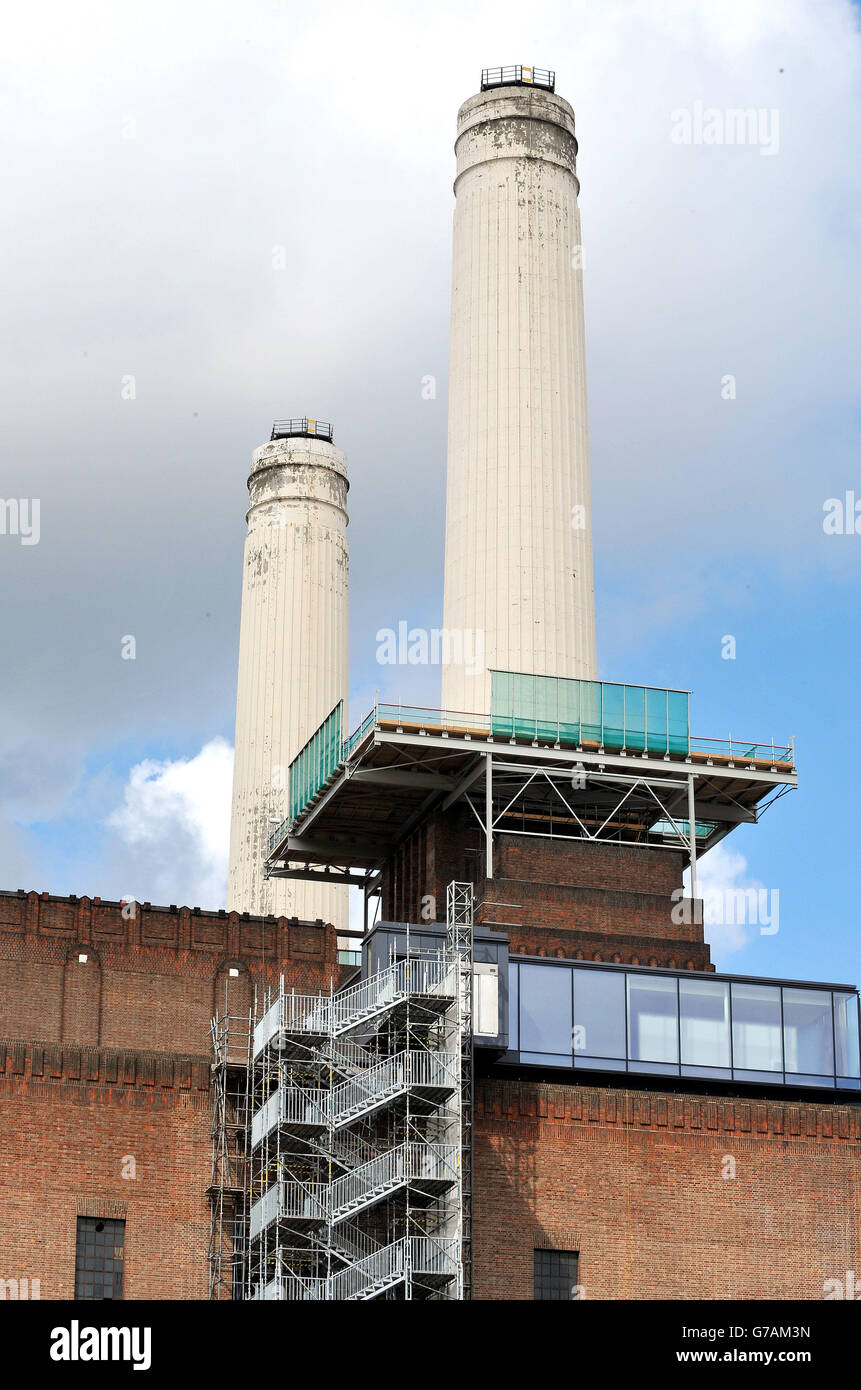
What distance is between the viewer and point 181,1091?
60.7 metres

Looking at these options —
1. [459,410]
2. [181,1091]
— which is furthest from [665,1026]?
[459,410]

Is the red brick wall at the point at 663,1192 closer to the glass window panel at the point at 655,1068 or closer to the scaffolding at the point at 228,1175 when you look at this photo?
the glass window panel at the point at 655,1068

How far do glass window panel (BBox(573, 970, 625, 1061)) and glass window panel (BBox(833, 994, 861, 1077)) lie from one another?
7.30 meters

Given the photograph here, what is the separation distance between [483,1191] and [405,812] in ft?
59.0

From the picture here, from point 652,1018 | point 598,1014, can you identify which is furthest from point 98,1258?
point 652,1018

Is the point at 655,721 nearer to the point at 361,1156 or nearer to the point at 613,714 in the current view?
the point at 613,714

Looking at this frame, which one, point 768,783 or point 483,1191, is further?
point 768,783

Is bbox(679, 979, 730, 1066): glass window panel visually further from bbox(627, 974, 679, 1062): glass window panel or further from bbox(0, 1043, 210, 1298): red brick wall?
bbox(0, 1043, 210, 1298): red brick wall

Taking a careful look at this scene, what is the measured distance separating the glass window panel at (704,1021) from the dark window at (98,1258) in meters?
18.2

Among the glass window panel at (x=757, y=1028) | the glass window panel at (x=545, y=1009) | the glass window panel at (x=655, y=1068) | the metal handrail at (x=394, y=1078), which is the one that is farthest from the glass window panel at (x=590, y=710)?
the metal handrail at (x=394, y=1078)

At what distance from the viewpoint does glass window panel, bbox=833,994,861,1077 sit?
6581cm

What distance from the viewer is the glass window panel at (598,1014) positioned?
63406mm

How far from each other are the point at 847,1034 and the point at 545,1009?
10284 mm
